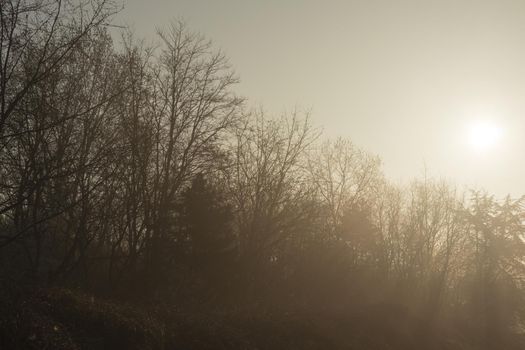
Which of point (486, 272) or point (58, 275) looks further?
point (486, 272)

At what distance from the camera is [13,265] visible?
58.6ft

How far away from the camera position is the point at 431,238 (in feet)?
163

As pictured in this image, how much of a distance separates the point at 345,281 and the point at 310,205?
30.5 ft

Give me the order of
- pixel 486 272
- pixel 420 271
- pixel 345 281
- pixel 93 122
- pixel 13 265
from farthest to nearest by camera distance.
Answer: pixel 420 271 → pixel 486 272 → pixel 345 281 → pixel 13 265 → pixel 93 122

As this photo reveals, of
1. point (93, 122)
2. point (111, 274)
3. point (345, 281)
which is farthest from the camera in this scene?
point (345, 281)

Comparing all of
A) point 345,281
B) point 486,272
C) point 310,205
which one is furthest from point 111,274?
point 486,272

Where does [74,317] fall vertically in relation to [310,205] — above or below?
below

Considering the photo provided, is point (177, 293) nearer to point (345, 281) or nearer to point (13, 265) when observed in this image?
point (13, 265)

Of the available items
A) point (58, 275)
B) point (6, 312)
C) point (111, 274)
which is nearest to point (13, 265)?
point (58, 275)

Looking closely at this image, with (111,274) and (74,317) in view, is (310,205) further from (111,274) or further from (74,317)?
(74,317)

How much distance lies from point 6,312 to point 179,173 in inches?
528

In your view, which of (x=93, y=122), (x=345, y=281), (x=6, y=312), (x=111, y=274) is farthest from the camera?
(x=345, y=281)

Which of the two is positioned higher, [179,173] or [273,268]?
[179,173]

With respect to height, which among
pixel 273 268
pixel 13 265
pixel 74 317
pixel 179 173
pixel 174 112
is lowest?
pixel 74 317
